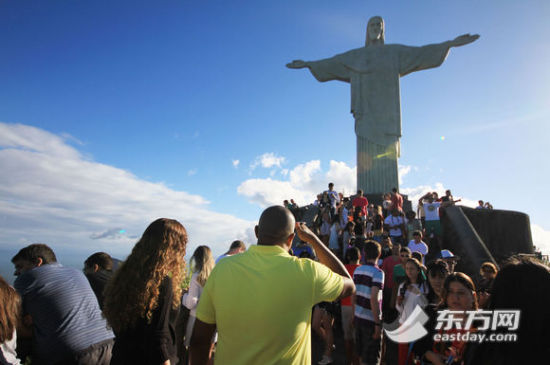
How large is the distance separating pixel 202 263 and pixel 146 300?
5.33ft

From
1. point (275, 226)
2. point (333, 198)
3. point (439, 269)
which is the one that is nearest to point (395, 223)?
point (333, 198)

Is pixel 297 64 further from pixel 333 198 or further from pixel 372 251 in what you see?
pixel 372 251

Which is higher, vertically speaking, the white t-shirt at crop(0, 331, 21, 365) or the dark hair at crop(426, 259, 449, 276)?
the dark hair at crop(426, 259, 449, 276)

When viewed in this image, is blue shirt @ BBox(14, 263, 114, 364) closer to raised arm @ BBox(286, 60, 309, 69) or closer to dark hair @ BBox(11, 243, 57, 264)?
dark hair @ BBox(11, 243, 57, 264)

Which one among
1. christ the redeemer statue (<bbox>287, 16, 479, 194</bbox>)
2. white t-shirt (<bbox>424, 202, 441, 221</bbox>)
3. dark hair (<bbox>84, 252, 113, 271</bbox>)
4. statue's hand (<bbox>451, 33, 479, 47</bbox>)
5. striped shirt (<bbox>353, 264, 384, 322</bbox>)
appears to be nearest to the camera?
striped shirt (<bbox>353, 264, 384, 322</bbox>)

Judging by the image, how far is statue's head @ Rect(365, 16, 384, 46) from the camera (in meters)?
15.7

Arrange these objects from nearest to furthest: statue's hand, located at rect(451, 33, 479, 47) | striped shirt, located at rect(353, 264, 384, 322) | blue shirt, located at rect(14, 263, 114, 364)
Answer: blue shirt, located at rect(14, 263, 114, 364), striped shirt, located at rect(353, 264, 384, 322), statue's hand, located at rect(451, 33, 479, 47)

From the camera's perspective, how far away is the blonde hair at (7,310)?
214 centimetres

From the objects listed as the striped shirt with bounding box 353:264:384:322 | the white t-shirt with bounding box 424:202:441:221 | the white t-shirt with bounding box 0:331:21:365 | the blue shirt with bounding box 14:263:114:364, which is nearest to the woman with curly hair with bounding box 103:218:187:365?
the blue shirt with bounding box 14:263:114:364

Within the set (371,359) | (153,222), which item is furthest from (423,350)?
(153,222)

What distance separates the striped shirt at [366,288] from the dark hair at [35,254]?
318cm

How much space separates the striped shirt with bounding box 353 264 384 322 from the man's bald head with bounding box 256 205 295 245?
240cm

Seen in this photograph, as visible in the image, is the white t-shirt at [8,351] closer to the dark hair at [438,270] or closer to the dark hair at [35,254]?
the dark hair at [35,254]

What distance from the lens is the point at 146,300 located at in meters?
2.15
